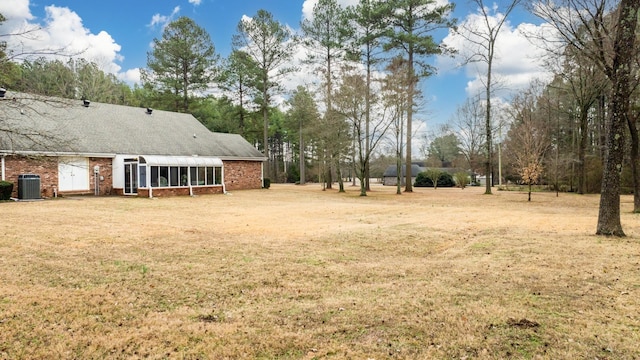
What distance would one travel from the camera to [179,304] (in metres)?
4.29

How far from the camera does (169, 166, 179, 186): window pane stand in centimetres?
2195

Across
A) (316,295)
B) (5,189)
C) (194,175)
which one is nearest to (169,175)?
(194,175)

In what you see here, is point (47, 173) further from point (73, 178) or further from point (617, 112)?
point (617, 112)

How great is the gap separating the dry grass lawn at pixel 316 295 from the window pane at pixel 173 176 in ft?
43.7

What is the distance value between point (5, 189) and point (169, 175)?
24.7 ft

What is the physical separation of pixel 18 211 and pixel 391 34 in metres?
24.0

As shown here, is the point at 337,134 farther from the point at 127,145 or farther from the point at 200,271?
the point at 200,271

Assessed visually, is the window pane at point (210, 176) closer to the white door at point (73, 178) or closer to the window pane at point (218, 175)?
the window pane at point (218, 175)

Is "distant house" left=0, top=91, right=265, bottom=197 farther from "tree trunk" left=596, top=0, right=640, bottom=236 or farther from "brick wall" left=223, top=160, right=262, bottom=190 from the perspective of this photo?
"tree trunk" left=596, top=0, right=640, bottom=236

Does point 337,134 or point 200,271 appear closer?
point 200,271

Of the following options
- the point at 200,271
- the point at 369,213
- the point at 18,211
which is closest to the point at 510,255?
the point at 200,271

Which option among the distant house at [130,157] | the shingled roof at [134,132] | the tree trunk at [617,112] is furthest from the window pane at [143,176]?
the tree trunk at [617,112]

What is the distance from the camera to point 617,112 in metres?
8.09

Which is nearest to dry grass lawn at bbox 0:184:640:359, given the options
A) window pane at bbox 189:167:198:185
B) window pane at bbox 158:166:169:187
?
window pane at bbox 158:166:169:187
